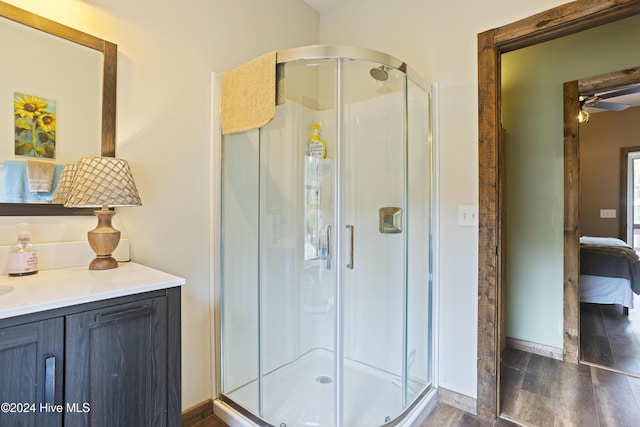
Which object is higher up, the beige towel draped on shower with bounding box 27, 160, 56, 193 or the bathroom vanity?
the beige towel draped on shower with bounding box 27, 160, 56, 193

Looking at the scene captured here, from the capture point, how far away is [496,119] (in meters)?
1.69

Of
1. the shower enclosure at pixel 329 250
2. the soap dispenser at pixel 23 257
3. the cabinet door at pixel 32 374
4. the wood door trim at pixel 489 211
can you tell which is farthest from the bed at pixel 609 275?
the soap dispenser at pixel 23 257

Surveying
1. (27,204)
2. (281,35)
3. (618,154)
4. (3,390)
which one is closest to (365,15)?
(281,35)

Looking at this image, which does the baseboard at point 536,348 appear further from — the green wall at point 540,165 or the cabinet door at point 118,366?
the cabinet door at point 118,366

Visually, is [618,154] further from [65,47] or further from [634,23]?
[65,47]

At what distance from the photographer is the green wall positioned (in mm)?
2426

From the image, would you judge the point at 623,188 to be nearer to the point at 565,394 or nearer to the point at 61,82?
the point at 565,394

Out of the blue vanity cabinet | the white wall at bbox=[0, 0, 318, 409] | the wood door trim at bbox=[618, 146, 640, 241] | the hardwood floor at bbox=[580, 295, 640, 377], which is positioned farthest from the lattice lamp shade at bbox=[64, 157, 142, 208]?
the wood door trim at bbox=[618, 146, 640, 241]

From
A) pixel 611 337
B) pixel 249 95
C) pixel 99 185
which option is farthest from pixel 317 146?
pixel 611 337

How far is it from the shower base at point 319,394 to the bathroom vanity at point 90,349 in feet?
2.14

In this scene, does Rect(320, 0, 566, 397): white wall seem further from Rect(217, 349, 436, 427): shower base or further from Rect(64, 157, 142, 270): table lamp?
Rect(64, 157, 142, 270): table lamp

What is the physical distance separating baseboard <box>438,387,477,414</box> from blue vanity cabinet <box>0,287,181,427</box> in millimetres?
1447

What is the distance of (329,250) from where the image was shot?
5.79 feet

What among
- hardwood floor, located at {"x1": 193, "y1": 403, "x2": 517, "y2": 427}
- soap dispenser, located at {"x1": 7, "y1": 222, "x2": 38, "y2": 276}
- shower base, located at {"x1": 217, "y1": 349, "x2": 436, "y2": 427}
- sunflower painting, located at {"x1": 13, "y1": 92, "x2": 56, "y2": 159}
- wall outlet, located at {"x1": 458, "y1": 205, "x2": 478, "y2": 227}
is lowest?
hardwood floor, located at {"x1": 193, "y1": 403, "x2": 517, "y2": 427}
